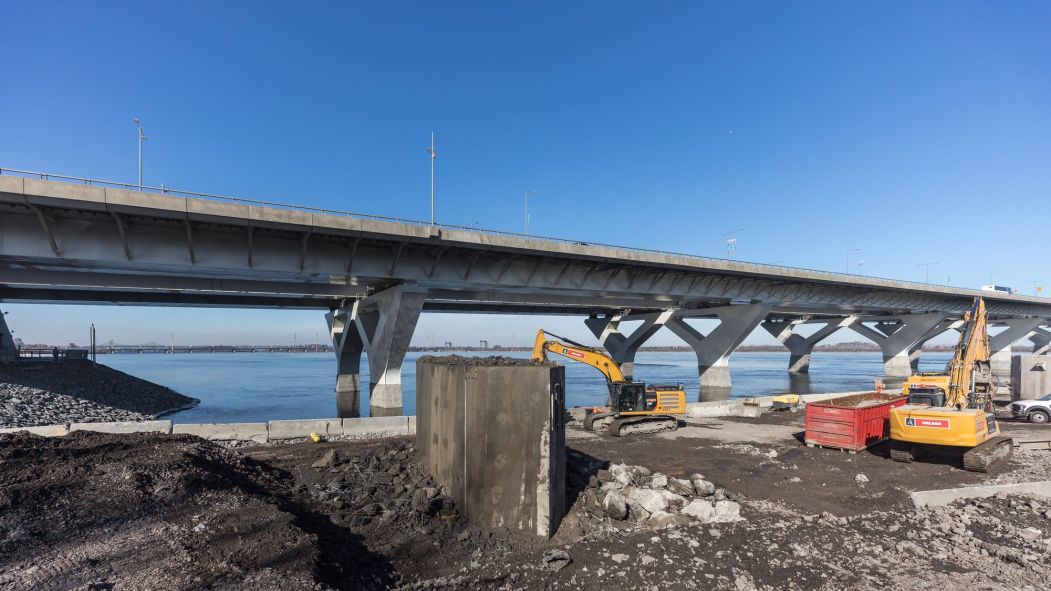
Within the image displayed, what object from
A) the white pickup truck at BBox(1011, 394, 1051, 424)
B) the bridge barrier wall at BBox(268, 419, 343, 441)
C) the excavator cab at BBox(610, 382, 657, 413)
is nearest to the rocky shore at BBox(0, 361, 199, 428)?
the bridge barrier wall at BBox(268, 419, 343, 441)

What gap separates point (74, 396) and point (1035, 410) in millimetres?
46788

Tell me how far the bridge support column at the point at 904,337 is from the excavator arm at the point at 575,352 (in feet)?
205

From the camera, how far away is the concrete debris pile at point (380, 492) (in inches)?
335

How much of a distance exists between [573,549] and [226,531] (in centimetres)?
493

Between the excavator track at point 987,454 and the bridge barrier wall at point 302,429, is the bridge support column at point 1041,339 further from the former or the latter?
the bridge barrier wall at point 302,429

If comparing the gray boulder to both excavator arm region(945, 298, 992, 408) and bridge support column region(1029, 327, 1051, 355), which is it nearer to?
excavator arm region(945, 298, 992, 408)

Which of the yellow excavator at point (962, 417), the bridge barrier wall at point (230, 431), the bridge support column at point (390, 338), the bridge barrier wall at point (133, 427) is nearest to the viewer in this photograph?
the yellow excavator at point (962, 417)

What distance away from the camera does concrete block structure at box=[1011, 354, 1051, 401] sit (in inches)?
1022

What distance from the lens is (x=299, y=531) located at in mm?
7031

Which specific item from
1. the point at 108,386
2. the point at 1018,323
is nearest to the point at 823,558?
the point at 108,386

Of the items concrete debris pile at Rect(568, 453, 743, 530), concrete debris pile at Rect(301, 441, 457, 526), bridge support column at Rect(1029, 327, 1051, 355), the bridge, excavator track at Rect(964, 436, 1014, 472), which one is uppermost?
the bridge

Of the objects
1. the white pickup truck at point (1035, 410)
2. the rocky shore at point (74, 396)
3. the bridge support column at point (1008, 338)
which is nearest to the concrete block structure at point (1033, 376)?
the white pickup truck at point (1035, 410)

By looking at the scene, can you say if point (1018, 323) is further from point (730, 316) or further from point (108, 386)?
point (108, 386)

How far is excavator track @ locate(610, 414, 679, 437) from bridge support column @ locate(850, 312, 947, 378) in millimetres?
60329
